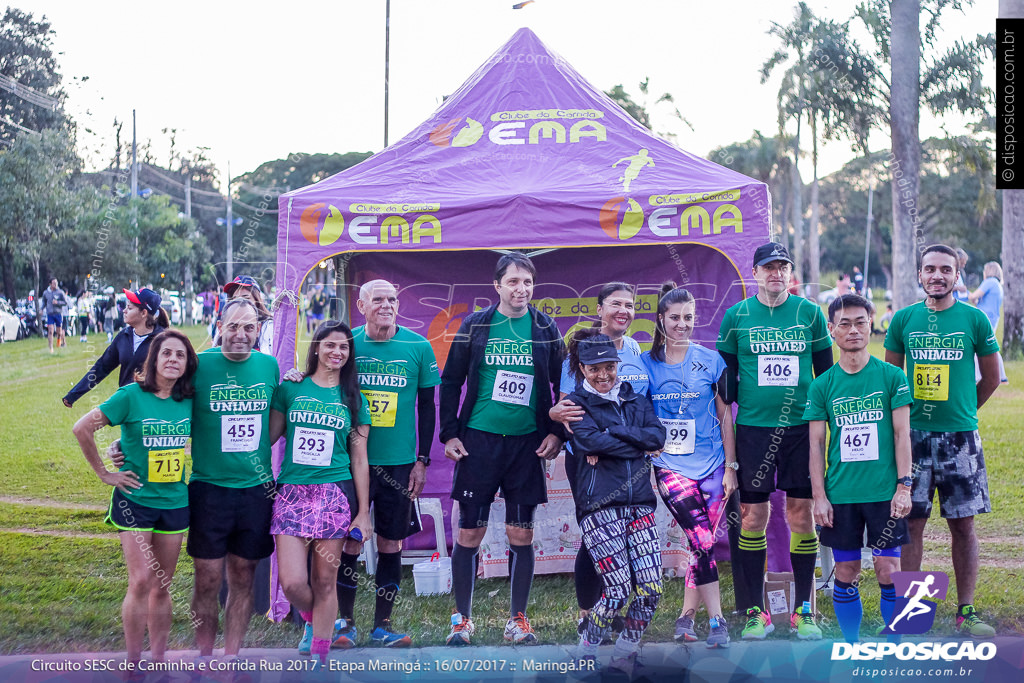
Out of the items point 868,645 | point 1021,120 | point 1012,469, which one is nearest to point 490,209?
point 868,645

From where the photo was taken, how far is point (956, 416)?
3.94 m

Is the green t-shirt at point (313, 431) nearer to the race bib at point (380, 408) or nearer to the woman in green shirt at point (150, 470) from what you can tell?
the race bib at point (380, 408)

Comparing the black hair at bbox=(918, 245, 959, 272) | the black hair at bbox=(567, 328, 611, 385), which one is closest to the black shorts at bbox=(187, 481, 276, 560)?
the black hair at bbox=(567, 328, 611, 385)

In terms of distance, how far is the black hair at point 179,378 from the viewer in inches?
137

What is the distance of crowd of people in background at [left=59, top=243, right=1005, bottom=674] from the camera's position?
3.52m

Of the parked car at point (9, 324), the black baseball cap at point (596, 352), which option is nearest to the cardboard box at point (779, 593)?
the black baseball cap at point (596, 352)

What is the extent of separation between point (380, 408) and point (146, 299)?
1560 millimetres

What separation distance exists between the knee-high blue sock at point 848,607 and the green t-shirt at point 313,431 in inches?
90.6

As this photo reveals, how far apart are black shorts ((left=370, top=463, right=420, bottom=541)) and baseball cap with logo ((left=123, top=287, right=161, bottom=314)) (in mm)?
1614

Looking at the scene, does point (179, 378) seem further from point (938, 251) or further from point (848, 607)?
point (938, 251)

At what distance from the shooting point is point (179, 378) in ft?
11.6

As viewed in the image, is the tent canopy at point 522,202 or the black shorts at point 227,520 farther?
the tent canopy at point 522,202

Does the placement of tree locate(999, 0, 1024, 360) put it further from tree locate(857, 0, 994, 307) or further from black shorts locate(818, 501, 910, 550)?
black shorts locate(818, 501, 910, 550)

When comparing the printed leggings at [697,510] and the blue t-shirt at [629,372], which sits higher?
the blue t-shirt at [629,372]
